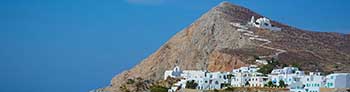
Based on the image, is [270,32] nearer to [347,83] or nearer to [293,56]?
[293,56]

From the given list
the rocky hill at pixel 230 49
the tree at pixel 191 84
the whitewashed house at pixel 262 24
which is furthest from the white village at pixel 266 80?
the whitewashed house at pixel 262 24

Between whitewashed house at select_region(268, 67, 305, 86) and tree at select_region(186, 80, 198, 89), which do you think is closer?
whitewashed house at select_region(268, 67, 305, 86)

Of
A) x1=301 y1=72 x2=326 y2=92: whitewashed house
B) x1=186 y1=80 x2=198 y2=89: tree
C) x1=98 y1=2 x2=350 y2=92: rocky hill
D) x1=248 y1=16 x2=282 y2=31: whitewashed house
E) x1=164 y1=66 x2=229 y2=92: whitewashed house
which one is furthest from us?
x1=248 y1=16 x2=282 y2=31: whitewashed house

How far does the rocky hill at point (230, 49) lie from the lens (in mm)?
89312

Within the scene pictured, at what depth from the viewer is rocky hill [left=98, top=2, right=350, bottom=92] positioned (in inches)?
3516

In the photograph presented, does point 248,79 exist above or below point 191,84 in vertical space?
below

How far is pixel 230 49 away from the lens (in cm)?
9394

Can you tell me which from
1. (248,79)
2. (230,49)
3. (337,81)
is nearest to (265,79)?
(248,79)

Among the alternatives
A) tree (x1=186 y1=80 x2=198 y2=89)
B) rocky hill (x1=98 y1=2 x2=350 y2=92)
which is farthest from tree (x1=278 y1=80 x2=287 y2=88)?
rocky hill (x1=98 y1=2 x2=350 y2=92)

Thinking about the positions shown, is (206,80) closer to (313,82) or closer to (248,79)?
(248,79)

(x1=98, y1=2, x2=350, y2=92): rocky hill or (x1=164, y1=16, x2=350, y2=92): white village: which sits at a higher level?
(x1=98, y1=2, x2=350, y2=92): rocky hill

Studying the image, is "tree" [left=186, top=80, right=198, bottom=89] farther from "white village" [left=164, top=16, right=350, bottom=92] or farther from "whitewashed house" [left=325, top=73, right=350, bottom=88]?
"whitewashed house" [left=325, top=73, right=350, bottom=88]

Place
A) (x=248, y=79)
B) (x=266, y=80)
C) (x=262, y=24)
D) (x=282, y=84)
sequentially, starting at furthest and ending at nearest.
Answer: (x=262, y=24)
(x=248, y=79)
(x=266, y=80)
(x=282, y=84)

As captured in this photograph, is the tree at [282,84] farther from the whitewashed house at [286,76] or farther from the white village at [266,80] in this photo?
the whitewashed house at [286,76]
